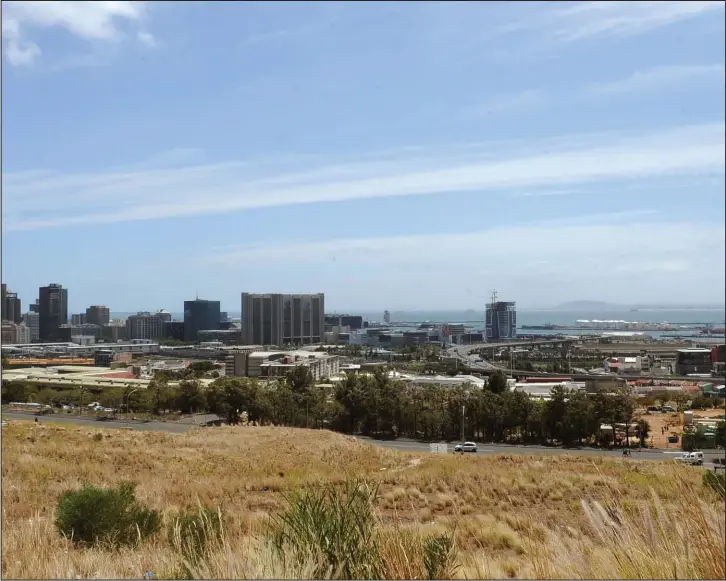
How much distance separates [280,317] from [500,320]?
11.9m

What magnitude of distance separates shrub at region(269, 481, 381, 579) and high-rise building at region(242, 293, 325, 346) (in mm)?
19588

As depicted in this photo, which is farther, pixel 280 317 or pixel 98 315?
pixel 280 317

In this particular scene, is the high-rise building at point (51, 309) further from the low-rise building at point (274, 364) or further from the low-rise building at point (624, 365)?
the low-rise building at point (624, 365)

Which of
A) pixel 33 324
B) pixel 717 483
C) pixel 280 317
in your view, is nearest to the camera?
pixel 717 483

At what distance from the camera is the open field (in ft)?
6.27

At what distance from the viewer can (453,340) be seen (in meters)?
35.1

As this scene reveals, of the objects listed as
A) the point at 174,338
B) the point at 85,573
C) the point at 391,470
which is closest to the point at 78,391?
the point at 174,338

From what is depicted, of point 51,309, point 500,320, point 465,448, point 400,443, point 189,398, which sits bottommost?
point 400,443

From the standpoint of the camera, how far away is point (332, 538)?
2.31 m

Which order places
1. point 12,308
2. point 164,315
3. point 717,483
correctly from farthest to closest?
point 164,315
point 12,308
point 717,483

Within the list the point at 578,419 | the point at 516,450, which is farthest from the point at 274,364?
the point at 578,419

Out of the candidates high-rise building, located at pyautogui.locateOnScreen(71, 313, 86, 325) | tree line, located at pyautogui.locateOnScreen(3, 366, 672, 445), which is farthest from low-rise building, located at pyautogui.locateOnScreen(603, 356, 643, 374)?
high-rise building, located at pyautogui.locateOnScreen(71, 313, 86, 325)

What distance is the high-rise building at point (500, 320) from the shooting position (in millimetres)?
29281

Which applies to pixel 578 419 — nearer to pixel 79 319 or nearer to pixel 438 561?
pixel 438 561
